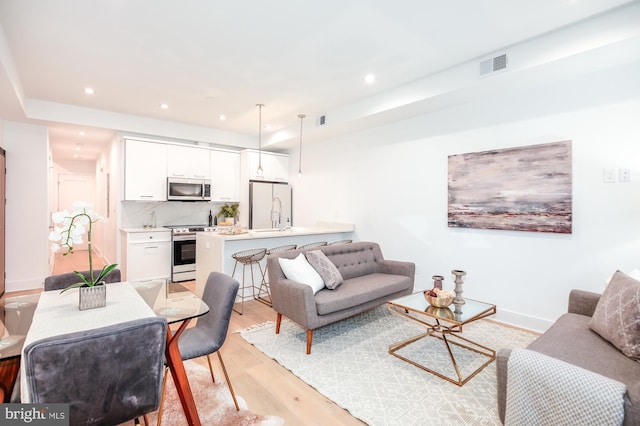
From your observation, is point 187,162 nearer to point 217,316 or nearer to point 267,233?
point 267,233

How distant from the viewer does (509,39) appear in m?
2.89

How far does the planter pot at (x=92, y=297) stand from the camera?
173cm

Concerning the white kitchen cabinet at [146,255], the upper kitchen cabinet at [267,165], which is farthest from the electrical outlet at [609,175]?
the white kitchen cabinet at [146,255]

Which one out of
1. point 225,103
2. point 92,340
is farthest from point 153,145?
point 92,340

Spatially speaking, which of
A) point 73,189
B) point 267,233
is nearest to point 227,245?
point 267,233

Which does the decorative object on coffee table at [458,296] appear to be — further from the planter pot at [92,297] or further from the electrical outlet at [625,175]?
the planter pot at [92,297]

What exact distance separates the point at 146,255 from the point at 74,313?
386cm

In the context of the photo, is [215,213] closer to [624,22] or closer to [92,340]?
[92,340]

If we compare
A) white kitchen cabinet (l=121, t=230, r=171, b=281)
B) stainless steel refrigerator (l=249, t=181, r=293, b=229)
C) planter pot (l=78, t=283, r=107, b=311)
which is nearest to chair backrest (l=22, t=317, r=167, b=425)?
planter pot (l=78, t=283, r=107, b=311)

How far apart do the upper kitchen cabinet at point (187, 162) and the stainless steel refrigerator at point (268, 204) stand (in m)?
0.93

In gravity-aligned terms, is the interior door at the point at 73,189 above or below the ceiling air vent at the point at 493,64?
below

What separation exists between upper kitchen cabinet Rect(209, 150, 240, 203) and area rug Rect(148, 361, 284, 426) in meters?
4.26

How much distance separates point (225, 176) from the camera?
6.30m

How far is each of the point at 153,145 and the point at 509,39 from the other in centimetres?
527
